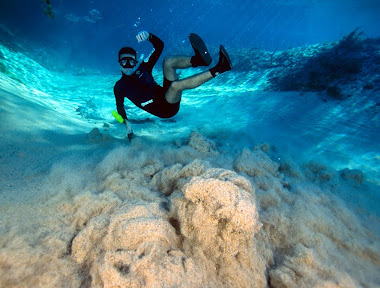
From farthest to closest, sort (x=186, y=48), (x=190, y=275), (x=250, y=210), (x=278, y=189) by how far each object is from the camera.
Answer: (x=186, y=48) < (x=278, y=189) < (x=250, y=210) < (x=190, y=275)

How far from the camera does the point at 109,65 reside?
2464 centimetres

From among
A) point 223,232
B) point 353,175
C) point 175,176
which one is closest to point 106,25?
point 175,176

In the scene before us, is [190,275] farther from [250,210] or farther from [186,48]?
[186,48]

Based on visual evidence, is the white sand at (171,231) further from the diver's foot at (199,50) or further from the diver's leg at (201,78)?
the diver's foot at (199,50)

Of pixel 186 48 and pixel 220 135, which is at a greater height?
pixel 186 48

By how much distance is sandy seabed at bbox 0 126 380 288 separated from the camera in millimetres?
1575

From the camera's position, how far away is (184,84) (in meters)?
3.99

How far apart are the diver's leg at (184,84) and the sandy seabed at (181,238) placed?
1990 mm

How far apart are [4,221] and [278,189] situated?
3.30m

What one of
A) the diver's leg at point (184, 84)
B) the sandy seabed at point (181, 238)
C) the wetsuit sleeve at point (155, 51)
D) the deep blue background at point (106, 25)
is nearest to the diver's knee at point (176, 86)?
the diver's leg at point (184, 84)

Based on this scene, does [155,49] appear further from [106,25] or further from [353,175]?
[106,25]

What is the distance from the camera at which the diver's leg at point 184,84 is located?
12.7 ft

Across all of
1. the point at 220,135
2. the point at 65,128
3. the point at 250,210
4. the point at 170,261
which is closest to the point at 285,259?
the point at 250,210

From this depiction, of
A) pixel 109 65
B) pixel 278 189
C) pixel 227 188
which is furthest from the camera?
pixel 109 65
